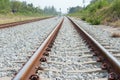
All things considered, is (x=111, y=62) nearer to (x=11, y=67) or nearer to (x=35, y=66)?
(x=35, y=66)

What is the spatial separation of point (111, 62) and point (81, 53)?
2.15 metres

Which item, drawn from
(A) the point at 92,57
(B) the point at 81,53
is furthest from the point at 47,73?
(B) the point at 81,53

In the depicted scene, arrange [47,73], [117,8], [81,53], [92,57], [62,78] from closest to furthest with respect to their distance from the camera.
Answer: [62,78] → [47,73] → [92,57] → [81,53] → [117,8]

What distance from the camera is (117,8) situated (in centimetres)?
2730

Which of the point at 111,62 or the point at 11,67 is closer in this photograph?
the point at 111,62

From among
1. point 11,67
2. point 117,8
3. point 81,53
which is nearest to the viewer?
point 11,67

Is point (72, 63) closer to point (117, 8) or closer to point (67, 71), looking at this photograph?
point (67, 71)

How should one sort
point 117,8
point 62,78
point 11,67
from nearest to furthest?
point 62,78, point 11,67, point 117,8

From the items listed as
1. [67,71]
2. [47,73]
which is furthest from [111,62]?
[47,73]

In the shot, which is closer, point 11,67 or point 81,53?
point 11,67

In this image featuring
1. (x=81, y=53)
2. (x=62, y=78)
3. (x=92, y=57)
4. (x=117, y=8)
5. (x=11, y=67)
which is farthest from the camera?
(x=117, y=8)

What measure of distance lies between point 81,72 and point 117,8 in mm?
22849

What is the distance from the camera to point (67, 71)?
5.26 meters

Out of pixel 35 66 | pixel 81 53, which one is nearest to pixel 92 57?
pixel 81 53
